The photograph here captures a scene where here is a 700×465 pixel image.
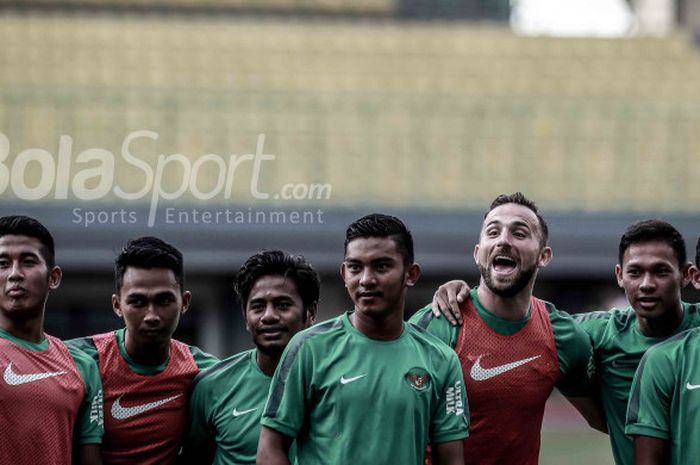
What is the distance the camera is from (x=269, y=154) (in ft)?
51.2

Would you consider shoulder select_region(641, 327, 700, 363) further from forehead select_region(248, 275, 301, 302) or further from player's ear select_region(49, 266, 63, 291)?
player's ear select_region(49, 266, 63, 291)

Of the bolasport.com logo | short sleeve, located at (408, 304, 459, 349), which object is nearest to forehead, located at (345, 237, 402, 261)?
short sleeve, located at (408, 304, 459, 349)

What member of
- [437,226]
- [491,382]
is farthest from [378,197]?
[491,382]

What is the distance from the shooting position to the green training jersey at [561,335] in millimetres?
4684

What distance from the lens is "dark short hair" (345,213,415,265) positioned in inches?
161

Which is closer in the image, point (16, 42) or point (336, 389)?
point (336, 389)

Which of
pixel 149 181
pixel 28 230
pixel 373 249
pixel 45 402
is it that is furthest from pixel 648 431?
pixel 149 181

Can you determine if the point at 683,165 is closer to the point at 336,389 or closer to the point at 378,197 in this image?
the point at 378,197

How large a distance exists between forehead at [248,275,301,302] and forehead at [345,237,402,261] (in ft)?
2.11

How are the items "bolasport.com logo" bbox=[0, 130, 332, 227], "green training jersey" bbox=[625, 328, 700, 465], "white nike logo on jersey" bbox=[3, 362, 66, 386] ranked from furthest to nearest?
"bolasport.com logo" bbox=[0, 130, 332, 227]
"white nike logo on jersey" bbox=[3, 362, 66, 386]
"green training jersey" bbox=[625, 328, 700, 465]

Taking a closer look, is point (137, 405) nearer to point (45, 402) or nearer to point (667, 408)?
point (45, 402)

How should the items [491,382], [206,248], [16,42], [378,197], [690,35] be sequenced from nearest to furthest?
1. [491,382]
2. [206,248]
3. [378,197]
4. [16,42]
5. [690,35]

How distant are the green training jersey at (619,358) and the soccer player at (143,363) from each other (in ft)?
5.57

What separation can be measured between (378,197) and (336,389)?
1142 centimetres
